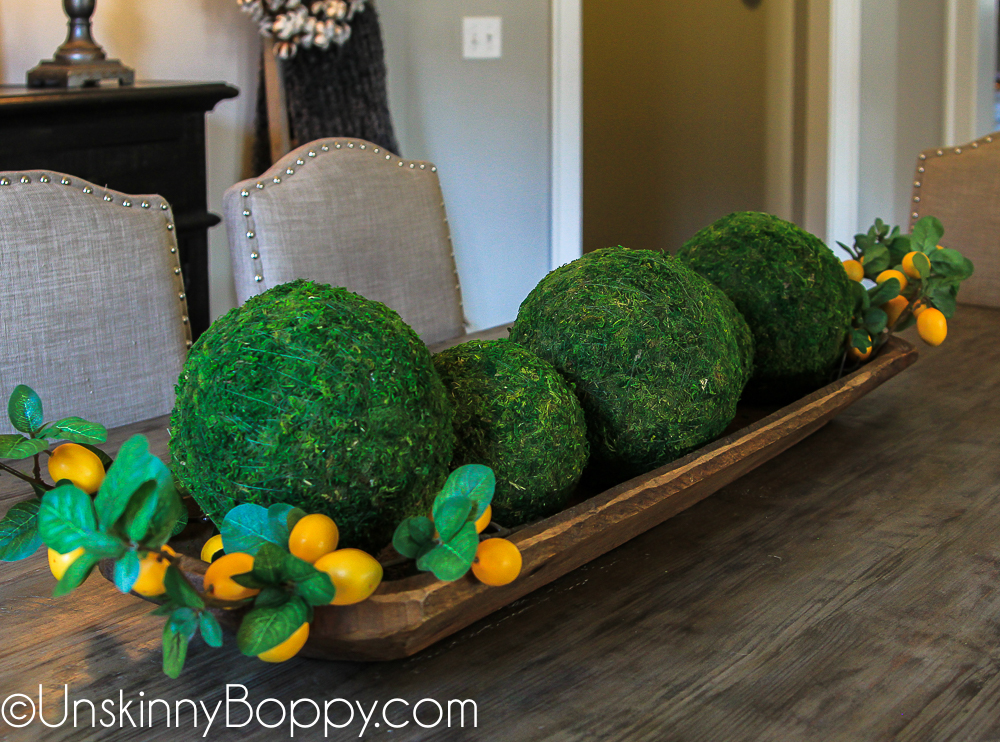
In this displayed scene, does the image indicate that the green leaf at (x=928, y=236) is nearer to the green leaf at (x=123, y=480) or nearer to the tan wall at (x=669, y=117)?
the green leaf at (x=123, y=480)

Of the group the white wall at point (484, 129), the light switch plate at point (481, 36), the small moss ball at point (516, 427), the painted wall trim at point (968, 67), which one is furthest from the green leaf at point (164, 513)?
the painted wall trim at point (968, 67)

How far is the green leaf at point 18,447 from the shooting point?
0.53 metres

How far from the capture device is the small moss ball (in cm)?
62

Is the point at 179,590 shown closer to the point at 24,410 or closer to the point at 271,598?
the point at 271,598

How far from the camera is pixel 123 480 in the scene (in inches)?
16.7

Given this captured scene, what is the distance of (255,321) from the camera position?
1.79 ft

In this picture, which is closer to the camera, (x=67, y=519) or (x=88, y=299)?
(x=67, y=519)

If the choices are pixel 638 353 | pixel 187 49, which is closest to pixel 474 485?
pixel 638 353

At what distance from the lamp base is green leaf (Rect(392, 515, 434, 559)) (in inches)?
65.9

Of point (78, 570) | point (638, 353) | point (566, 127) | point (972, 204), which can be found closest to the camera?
point (78, 570)

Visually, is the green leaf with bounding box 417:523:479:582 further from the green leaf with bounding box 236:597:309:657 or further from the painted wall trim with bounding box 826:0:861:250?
the painted wall trim with bounding box 826:0:861:250

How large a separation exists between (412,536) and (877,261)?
76 centimetres

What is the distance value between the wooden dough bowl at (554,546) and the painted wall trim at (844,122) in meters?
2.62

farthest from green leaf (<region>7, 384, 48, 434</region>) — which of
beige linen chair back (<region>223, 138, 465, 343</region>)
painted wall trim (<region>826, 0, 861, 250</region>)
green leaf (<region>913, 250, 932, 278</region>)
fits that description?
painted wall trim (<region>826, 0, 861, 250</region>)
